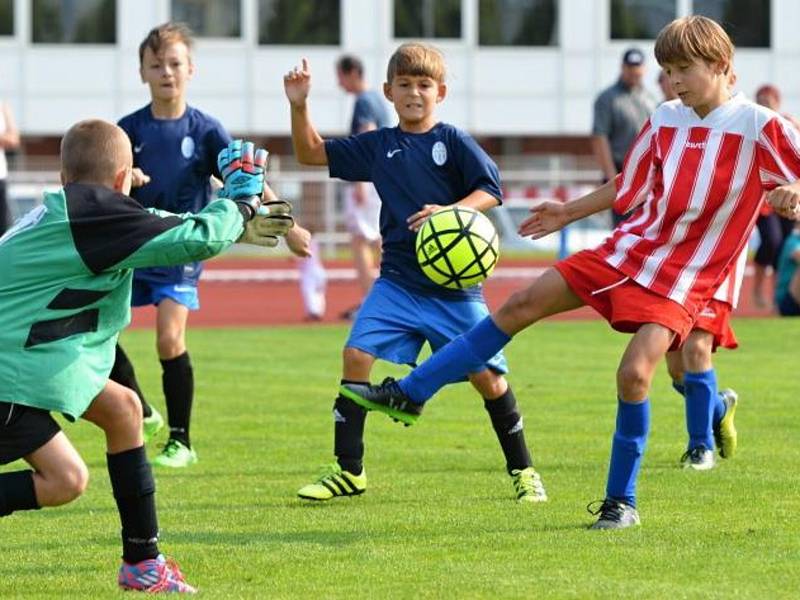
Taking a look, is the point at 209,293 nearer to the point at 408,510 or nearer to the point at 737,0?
the point at 408,510

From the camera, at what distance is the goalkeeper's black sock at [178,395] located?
30.1ft

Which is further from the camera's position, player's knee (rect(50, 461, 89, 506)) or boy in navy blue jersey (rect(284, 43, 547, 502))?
boy in navy blue jersey (rect(284, 43, 547, 502))

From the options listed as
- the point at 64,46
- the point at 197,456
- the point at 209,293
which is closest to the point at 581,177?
the point at 209,293

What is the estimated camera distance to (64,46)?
1513 inches

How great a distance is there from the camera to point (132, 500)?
586 cm

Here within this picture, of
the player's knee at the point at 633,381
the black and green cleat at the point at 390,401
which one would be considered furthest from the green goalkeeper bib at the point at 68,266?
the player's knee at the point at 633,381

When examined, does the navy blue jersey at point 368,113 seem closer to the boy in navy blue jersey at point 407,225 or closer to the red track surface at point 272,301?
the red track surface at point 272,301

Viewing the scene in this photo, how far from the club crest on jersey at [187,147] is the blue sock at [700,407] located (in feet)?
8.95

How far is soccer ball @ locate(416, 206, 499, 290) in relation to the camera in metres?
7.38

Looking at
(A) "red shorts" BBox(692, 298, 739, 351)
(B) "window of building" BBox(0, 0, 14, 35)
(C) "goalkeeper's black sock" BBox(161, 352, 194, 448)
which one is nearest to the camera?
(A) "red shorts" BBox(692, 298, 739, 351)

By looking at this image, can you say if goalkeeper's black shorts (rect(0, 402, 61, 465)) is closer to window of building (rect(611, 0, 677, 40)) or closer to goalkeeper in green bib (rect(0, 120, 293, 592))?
goalkeeper in green bib (rect(0, 120, 293, 592))

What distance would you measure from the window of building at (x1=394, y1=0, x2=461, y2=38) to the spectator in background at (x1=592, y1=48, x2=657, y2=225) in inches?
934

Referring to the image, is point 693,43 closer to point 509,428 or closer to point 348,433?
point 509,428

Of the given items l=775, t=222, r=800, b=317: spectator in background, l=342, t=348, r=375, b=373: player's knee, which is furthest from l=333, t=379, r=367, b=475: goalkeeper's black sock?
l=775, t=222, r=800, b=317: spectator in background
